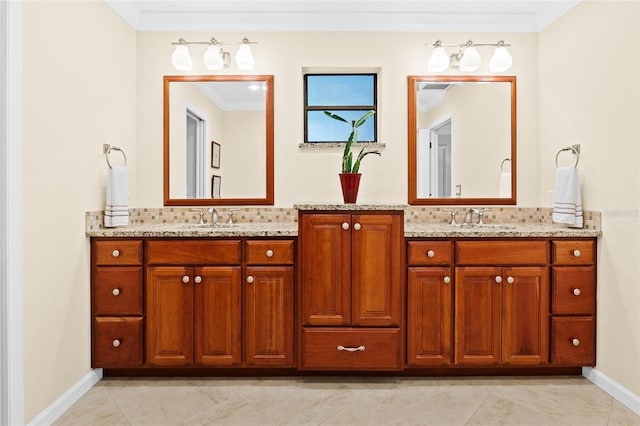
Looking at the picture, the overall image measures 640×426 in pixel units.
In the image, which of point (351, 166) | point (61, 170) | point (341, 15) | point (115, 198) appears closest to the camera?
point (61, 170)

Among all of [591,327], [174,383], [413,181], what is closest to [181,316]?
[174,383]

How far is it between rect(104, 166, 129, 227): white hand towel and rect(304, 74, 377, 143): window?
4.13 feet

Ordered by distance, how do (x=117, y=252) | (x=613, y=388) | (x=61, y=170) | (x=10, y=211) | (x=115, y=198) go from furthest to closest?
(x=115, y=198), (x=117, y=252), (x=613, y=388), (x=61, y=170), (x=10, y=211)

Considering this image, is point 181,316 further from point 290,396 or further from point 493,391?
point 493,391

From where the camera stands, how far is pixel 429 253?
2.36m

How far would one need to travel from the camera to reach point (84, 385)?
2248 mm

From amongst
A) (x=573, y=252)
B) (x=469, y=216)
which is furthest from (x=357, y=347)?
(x=573, y=252)

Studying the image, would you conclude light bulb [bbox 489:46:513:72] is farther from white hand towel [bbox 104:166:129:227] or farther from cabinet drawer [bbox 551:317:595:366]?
white hand towel [bbox 104:166:129:227]

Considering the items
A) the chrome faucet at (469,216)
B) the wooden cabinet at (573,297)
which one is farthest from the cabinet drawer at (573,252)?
the chrome faucet at (469,216)

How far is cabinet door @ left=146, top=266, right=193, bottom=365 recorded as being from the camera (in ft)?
7.72

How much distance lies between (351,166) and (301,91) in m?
0.67

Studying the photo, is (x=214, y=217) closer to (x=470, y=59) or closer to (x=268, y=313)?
(x=268, y=313)

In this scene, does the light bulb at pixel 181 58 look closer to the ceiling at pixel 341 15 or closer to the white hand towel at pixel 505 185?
the ceiling at pixel 341 15

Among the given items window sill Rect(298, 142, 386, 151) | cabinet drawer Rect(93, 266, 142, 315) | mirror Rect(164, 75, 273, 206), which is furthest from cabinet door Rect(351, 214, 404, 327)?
cabinet drawer Rect(93, 266, 142, 315)
